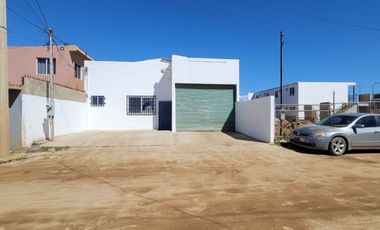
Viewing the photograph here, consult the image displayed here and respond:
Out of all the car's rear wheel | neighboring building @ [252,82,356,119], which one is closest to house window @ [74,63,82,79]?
the car's rear wheel

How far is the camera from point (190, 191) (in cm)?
574

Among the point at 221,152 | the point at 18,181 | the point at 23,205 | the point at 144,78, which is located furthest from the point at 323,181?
the point at 144,78

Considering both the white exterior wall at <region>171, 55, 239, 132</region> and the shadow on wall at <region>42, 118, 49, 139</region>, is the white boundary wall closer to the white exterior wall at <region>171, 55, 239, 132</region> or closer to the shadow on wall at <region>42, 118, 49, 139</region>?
the white exterior wall at <region>171, 55, 239, 132</region>

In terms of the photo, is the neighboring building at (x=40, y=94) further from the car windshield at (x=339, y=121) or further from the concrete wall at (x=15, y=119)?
the car windshield at (x=339, y=121)

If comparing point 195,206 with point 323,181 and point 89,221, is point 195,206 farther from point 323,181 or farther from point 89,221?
point 323,181

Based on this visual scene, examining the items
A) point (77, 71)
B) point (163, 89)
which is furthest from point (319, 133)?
point (77, 71)

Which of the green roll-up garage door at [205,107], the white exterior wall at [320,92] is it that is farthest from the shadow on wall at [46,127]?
the white exterior wall at [320,92]

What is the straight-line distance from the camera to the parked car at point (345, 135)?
1027 cm

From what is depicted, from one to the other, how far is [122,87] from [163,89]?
2.97 metres

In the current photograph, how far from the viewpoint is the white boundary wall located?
42.7 ft

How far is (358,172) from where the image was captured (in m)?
7.62

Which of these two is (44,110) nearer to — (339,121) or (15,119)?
(15,119)

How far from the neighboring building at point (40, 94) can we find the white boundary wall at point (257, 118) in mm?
10686

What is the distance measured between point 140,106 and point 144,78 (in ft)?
6.81
